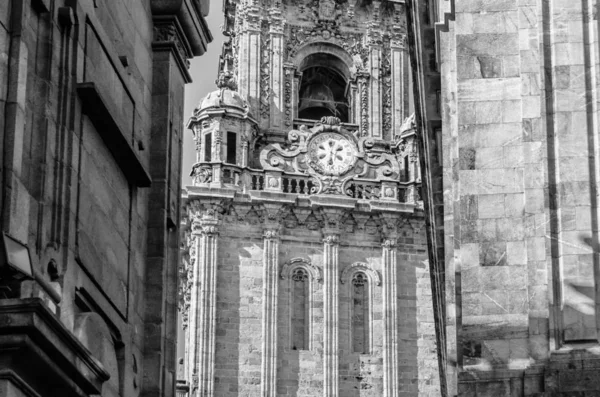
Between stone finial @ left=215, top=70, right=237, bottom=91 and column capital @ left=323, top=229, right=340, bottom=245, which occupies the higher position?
stone finial @ left=215, top=70, right=237, bottom=91

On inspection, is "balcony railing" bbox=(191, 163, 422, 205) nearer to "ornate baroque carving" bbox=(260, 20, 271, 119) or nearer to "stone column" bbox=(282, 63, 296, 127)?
"stone column" bbox=(282, 63, 296, 127)

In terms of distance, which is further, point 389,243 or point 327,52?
point 327,52

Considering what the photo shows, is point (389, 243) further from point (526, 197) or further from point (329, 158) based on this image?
point (526, 197)

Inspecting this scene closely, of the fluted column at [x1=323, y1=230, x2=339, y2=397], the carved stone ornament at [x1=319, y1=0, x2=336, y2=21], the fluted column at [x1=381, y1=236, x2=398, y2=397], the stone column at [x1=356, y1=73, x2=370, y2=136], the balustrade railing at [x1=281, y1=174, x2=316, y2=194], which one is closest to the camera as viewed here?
the fluted column at [x1=323, y1=230, x2=339, y2=397]

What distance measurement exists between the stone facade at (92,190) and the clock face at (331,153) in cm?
4861

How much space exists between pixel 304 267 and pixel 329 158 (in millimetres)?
5416

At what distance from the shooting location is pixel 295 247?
7069cm

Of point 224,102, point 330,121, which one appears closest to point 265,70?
point 330,121

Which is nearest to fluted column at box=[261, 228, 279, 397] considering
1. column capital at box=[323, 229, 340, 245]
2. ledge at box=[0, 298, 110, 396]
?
column capital at box=[323, 229, 340, 245]

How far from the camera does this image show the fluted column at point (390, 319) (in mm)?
69562

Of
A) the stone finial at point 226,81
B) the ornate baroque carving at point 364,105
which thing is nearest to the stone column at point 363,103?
the ornate baroque carving at point 364,105

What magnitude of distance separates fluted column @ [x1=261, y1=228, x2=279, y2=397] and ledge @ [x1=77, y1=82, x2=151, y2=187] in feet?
155

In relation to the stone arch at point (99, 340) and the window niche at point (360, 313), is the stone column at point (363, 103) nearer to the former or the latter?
the window niche at point (360, 313)

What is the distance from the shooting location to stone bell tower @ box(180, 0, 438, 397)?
2714 inches
